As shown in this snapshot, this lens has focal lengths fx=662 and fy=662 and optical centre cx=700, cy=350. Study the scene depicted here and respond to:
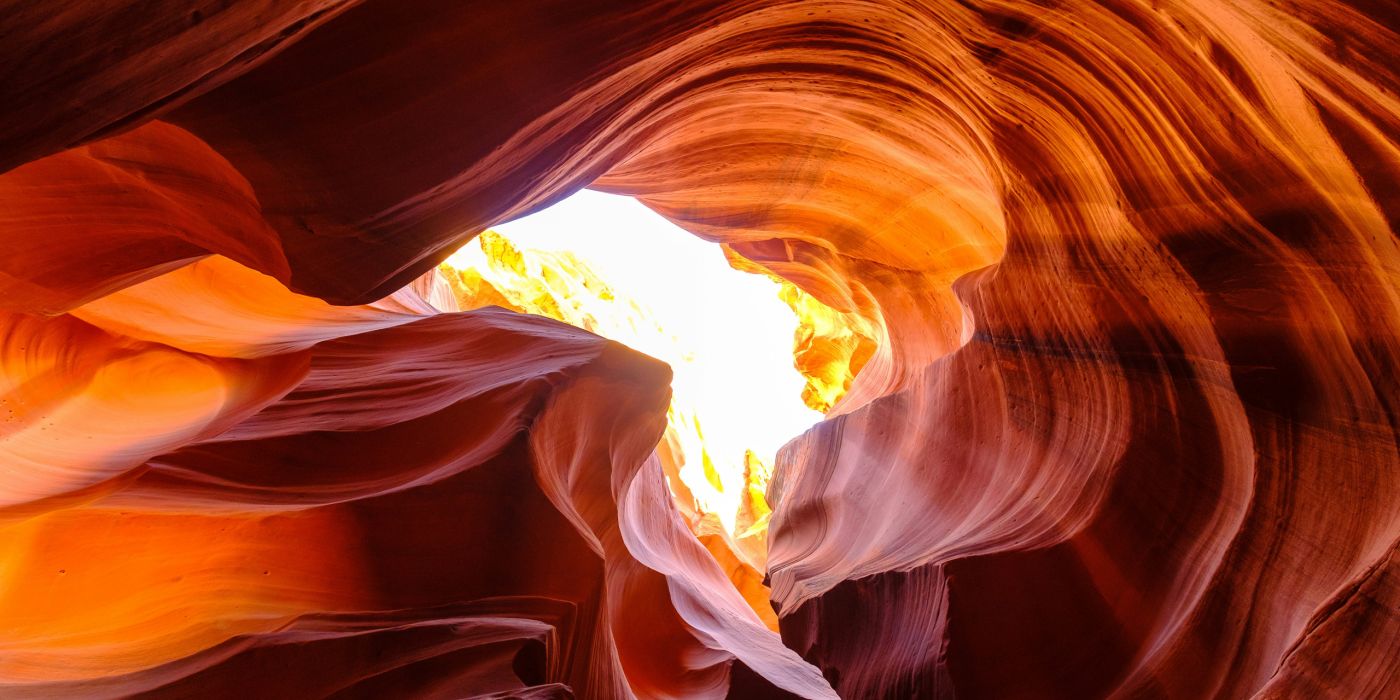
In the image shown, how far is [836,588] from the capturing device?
194 inches

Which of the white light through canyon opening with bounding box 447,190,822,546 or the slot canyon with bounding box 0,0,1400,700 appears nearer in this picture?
the slot canyon with bounding box 0,0,1400,700

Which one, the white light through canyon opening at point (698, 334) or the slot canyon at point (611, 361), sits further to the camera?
the white light through canyon opening at point (698, 334)

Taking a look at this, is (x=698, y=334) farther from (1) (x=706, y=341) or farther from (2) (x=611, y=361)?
(2) (x=611, y=361)

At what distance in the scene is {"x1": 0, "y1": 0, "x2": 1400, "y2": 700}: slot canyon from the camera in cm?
233

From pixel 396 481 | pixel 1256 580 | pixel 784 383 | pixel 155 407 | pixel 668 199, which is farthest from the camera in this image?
pixel 784 383

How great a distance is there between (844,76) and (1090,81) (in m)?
1.58

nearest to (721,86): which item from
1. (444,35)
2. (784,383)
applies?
(444,35)

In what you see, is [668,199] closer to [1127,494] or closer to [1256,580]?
[1127,494]

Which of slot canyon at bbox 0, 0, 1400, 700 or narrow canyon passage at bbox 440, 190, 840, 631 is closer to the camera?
slot canyon at bbox 0, 0, 1400, 700

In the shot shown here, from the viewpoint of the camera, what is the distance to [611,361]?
6.75 metres

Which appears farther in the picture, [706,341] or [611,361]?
[706,341]

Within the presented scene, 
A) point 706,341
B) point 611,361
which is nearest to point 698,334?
point 706,341

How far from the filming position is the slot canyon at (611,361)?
2330mm

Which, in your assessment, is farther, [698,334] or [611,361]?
[698,334]
